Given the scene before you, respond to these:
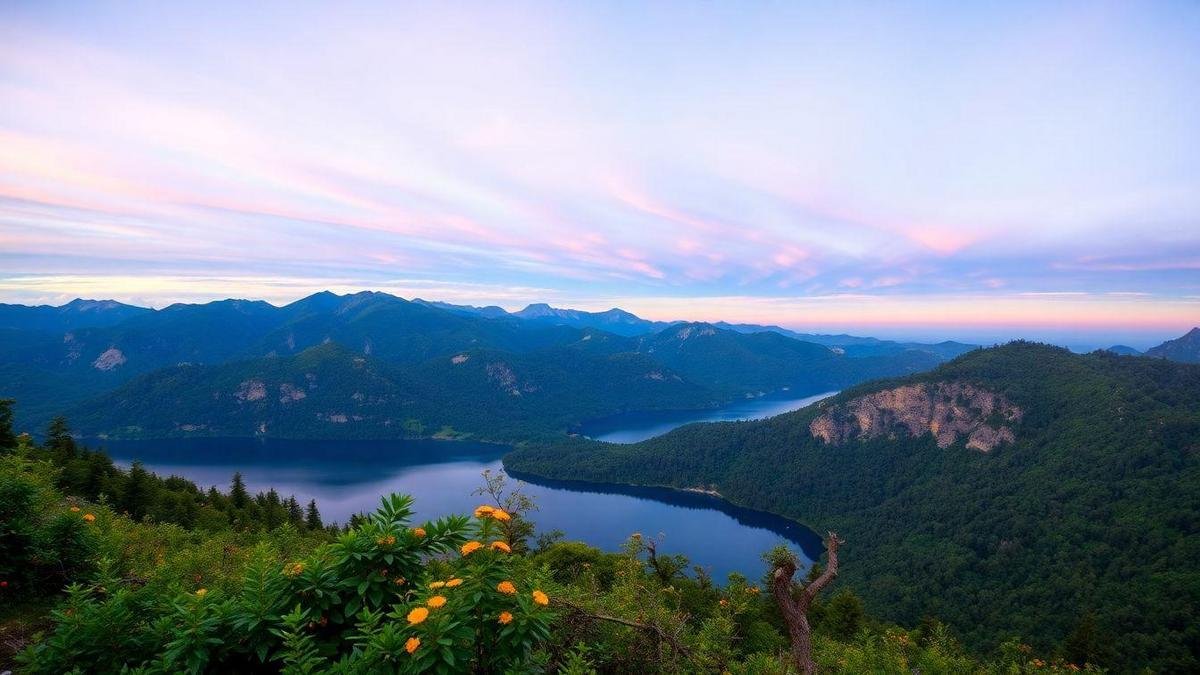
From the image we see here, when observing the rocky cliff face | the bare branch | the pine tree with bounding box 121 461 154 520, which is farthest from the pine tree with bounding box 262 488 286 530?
the rocky cliff face

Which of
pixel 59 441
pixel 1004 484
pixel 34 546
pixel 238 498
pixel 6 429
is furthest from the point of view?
pixel 1004 484

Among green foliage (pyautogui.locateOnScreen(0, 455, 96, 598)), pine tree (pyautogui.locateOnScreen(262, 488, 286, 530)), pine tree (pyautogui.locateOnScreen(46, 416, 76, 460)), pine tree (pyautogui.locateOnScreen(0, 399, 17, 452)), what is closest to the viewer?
green foliage (pyautogui.locateOnScreen(0, 455, 96, 598))

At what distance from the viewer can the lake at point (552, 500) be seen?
117812 millimetres

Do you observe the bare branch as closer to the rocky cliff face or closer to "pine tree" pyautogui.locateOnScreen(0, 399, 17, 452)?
"pine tree" pyautogui.locateOnScreen(0, 399, 17, 452)

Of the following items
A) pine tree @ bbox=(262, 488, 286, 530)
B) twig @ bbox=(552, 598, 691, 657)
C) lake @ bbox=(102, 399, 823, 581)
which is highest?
twig @ bbox=(552, 598, 691, 657)

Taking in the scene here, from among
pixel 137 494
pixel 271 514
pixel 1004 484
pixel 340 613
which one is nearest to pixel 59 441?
pixel 137 494

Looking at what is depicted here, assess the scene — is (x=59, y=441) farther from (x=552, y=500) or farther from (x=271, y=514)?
(x=552, y=500)

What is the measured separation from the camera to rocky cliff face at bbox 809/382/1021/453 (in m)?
153

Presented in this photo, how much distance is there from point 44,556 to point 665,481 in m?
177

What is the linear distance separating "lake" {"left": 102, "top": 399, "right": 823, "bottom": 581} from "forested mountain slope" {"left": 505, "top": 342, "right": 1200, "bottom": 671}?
1305 cm

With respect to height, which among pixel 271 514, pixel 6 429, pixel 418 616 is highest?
pixel 418 616

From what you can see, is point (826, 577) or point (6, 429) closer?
point (826, 577)

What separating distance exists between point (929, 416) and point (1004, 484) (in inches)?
1995

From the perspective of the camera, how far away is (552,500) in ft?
495
